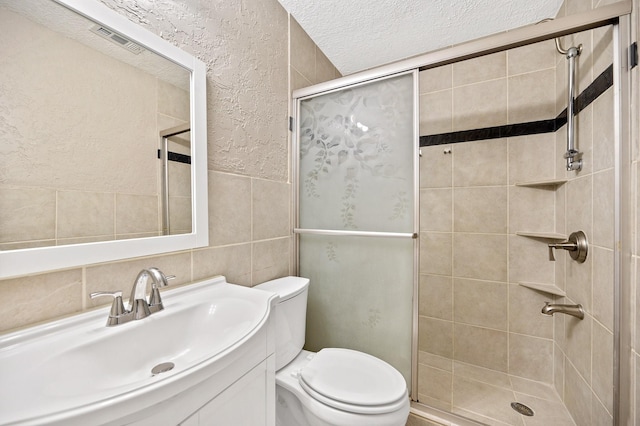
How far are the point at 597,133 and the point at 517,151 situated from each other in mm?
618

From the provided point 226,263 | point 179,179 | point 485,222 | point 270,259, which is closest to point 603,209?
point 485,222

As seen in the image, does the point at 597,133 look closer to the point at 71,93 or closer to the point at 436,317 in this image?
the point at 436,317

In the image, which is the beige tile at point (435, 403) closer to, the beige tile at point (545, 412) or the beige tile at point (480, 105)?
the beige tile at point (545, 412)

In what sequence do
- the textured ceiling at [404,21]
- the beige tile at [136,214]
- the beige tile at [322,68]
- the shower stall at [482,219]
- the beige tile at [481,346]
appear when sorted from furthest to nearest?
the beige tile at [322,68] → the beige tile at [481,346] → the textured ceiling at [404,21] → the shower stall at [482,219] → the beige tile at [136,214]

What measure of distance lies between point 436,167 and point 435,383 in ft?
4.90

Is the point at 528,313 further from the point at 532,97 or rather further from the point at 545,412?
the point at 532,97

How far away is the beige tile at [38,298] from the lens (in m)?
0.64

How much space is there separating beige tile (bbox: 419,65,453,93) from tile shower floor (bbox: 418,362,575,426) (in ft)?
6.81

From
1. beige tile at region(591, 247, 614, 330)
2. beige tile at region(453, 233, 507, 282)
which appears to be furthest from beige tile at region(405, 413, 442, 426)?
beige tile at region(453, 233, 507, 282)

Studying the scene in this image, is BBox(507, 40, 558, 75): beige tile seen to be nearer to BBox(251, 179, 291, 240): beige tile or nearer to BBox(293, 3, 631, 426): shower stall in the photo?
BBox(293, 3, 631, 426): shower stall

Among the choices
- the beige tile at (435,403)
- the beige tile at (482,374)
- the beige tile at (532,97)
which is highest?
the beige tile at (532,97)

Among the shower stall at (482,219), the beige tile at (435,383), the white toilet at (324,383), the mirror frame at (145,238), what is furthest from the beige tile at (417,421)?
the mirror frame at (145,238)

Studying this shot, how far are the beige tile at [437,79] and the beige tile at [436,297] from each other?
1464 millimetres

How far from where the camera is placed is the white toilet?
94cm
